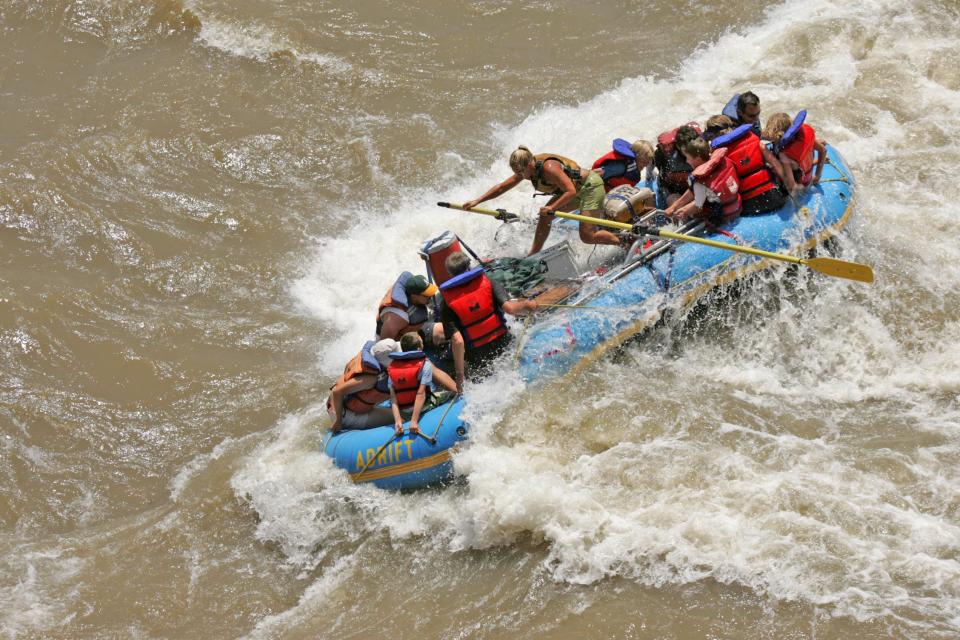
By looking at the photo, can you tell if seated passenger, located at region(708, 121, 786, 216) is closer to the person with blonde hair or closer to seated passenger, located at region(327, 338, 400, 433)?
the person with blonde hair

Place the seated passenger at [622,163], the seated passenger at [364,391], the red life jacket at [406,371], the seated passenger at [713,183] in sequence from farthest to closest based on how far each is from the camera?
the seated passenger at [622,163] → the seated passenger at [713,183] → the seated passenger at [364,391] → the red life jacket at [406,371]

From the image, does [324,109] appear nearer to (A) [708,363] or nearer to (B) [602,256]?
(B) [602,256]

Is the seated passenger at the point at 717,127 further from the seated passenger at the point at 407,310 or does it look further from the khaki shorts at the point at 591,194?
the seated passenger at the point at 407,310

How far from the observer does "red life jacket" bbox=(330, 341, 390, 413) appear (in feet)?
21.3

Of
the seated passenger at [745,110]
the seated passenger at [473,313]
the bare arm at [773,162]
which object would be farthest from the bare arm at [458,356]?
the seated passenger at [745,110]

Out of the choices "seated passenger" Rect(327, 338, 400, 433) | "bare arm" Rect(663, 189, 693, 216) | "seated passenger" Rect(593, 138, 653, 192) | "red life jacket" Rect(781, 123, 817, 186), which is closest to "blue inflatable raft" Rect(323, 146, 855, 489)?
"seated passenger" Rect(327, 338, 400, 433)

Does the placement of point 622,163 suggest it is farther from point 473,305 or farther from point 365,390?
point 365,390

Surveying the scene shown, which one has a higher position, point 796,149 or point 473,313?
point 796,149

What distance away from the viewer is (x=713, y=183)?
6980mm

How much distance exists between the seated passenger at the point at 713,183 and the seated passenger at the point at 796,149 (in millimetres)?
438

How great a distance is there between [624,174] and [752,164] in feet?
3.76

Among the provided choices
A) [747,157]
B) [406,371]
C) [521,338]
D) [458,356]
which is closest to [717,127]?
[747,157]

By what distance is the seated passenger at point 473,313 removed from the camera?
6.44 m

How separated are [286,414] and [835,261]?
447cm
